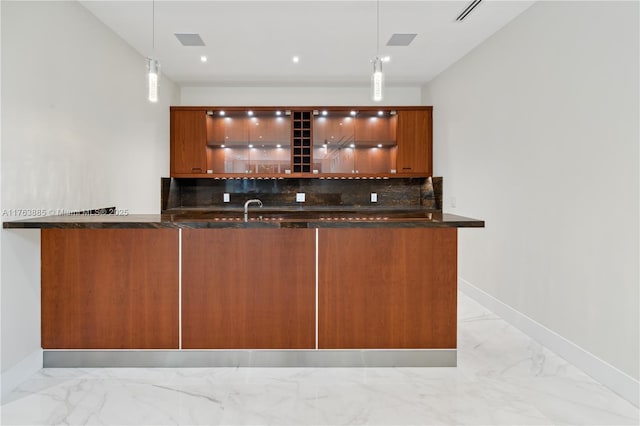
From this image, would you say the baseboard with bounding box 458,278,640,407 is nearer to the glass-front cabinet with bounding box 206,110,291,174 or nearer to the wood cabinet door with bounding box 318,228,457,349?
the wood cabinet door with bounding box 318,228,457,349

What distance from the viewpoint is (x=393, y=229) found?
2803 mm

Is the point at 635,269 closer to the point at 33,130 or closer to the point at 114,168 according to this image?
the point at 33,130

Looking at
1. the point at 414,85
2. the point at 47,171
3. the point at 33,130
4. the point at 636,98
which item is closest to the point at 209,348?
the point at 47,171

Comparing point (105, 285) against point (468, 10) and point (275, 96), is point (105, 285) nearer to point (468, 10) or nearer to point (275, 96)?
point (468, 10)

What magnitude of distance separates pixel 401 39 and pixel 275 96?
2.30 m

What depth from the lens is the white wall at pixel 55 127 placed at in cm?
254

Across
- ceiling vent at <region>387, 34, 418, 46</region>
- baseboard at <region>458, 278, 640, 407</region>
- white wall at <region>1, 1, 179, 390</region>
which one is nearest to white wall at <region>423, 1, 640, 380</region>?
baseboard at <region>458, 278, 640, 407</region>

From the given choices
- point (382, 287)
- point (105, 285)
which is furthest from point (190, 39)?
point (382, 287)

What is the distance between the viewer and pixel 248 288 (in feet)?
9.27

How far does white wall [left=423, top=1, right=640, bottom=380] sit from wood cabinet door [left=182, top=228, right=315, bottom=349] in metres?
1.84

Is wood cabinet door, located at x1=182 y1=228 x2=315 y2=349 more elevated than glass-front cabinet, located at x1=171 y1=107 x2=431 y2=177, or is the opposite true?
glass-front cabinet, located at x1=171 y1=107 x2=431 y2=177

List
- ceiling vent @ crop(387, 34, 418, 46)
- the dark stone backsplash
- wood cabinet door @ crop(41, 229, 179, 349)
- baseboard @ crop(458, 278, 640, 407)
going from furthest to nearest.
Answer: the dark stone backsplash, ceiling vent @ crop(387, 34, 418, 46), wood cabinet door @ crop(41, 229, 179, 349), baseboard @ crop(458, 278, 640, 407)

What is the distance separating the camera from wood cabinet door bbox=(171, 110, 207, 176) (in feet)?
18.6

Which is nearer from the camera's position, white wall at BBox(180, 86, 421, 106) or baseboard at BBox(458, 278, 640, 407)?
baseboard at BBox(458, 278, 640, 407)
